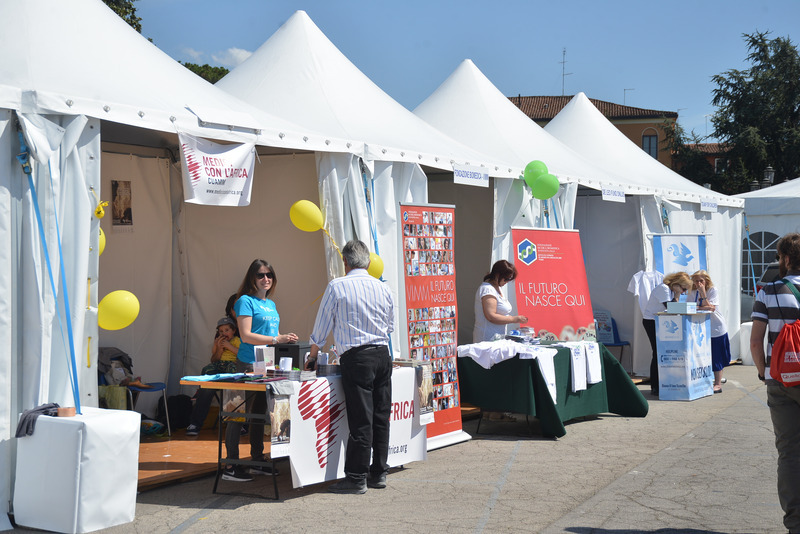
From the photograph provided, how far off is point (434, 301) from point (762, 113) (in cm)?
3343

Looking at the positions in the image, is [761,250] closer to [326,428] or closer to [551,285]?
[551,285]

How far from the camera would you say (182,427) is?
294 inches

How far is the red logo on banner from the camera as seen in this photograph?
525 cm

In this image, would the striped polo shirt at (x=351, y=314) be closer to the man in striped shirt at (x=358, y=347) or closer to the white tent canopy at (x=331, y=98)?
the man in striped shirt at (x=358, y=347)

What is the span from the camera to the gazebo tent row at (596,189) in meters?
10.0

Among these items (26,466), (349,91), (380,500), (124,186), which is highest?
(349,91)

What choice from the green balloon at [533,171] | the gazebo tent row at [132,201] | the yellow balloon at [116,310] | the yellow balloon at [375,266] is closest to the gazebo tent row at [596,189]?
the green balloon at [533,171]

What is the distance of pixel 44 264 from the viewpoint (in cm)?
479

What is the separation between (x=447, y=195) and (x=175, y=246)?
366cm

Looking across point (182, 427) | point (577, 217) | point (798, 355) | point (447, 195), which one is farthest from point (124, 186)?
point (577, 217)

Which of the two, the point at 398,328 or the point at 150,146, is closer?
the point at 398,328

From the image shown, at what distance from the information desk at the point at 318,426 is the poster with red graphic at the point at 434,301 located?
0.91m

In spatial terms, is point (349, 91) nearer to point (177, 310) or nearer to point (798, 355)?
point (177, 310)

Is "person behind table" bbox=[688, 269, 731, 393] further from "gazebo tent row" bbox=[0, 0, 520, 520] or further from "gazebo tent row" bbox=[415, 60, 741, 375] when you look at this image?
"gazebo tent row" bbox=[0, 0, 520, 520]
